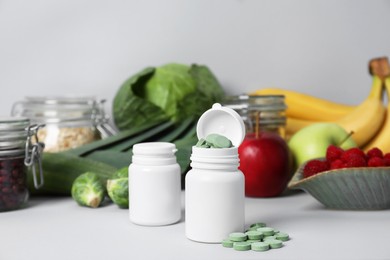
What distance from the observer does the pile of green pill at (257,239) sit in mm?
993

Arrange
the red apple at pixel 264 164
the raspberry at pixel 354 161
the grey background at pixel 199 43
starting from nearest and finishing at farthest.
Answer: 1. the raspberry at pixel 354 161
2. the red apple at pixel 264 164
3. the grey background at pixel 199 43

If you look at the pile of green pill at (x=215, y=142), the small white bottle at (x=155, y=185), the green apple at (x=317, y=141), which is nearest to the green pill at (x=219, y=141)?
the pile of green pill at (x=215, y=142)

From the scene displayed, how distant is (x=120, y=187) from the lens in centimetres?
130

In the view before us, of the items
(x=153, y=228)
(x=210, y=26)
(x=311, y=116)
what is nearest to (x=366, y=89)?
(x=311, y=116)

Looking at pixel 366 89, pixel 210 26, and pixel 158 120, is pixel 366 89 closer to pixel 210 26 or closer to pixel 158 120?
pixel 210 26

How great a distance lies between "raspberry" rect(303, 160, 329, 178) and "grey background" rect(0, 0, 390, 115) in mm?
625

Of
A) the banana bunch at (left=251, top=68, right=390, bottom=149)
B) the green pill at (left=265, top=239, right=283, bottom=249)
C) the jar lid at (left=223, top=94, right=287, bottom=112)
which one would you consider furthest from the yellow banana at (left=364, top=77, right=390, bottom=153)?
the green pill at (left=265, top=239, right=283, bottom=249)

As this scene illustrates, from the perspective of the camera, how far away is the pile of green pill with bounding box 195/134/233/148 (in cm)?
103

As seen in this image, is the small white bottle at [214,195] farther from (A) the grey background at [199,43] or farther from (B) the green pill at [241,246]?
(A) the grey background at [199,43]

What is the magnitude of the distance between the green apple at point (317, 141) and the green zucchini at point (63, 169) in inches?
16.9

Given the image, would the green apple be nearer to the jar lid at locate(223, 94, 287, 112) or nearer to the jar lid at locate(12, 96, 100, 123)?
the jar lid at locate(223, 94, 287, 112)

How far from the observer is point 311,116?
1.76m

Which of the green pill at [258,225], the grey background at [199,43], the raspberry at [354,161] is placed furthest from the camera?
the grey background at [199,43]

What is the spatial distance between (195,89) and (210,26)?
237 mm
